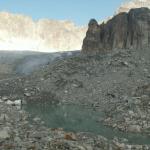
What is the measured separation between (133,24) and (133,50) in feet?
26.5

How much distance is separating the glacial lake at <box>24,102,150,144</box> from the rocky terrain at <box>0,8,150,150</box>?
22.2 inches

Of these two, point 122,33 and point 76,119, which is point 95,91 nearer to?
point 76,119

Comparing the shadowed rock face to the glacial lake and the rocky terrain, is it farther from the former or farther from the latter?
the glacial lake

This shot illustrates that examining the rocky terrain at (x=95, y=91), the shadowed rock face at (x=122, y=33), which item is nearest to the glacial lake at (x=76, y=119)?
the rocky terrain at (x=95, y=91)

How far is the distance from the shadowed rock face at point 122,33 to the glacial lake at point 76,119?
1994 centimetres

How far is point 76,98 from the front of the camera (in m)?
48.0

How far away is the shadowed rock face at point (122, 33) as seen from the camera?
6272cm

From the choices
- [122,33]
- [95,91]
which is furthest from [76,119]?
[122,33]

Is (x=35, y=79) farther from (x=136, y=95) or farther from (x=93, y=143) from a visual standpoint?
(x=93, y=143)

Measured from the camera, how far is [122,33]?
217ft

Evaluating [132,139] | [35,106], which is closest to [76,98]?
[35,106]

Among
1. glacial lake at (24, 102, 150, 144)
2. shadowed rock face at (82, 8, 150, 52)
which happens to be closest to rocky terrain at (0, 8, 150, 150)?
shadowed rock face at (82, 8, 150, 52)

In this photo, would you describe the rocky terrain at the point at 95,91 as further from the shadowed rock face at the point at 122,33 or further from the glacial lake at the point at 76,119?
the glacial lake at the point at 76,119

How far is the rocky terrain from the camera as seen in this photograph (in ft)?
71.3
